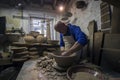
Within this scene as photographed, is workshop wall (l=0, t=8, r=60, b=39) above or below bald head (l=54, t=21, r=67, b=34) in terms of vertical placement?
above

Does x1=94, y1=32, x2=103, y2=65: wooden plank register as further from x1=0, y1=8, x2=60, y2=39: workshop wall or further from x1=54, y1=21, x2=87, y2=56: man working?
x1=0, y1=8, x2=60, y2=39: workshop wall

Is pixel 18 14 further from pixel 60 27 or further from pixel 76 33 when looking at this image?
pixel 76 33

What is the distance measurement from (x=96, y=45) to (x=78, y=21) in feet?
4.75

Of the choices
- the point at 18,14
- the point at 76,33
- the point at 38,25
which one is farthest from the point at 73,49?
the point at 18,14

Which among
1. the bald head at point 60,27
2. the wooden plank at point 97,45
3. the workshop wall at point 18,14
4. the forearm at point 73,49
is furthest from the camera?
the workshop wall at point 18,14

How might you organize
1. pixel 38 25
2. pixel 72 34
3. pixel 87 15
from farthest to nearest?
1. pixel 38 25
2. pixel 87 15
3. pixel 72 34

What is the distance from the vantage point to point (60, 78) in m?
1.56

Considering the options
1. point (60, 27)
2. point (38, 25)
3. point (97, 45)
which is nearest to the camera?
point (60, 27)

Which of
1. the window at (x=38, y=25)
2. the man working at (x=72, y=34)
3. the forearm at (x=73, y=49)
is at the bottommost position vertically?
the forearm at (x=73, y=49)

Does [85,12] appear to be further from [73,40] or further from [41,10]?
[41,10]

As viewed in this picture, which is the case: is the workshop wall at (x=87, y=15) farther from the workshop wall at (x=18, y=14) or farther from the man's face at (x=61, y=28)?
the workshop wall at (x=18, y=14)

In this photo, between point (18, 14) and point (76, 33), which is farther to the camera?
point (18, 14)

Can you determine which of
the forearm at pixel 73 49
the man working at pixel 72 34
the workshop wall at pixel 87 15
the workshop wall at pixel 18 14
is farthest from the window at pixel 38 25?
the forearm at pixel 73 49

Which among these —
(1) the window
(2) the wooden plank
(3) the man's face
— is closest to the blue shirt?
(3) the man's face
